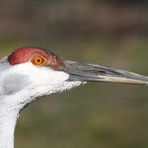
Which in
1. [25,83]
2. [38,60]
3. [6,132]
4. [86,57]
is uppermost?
[86,57]

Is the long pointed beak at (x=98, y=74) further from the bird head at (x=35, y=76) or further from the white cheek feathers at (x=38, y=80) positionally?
the white cheek feathers at (x=38, y=80)

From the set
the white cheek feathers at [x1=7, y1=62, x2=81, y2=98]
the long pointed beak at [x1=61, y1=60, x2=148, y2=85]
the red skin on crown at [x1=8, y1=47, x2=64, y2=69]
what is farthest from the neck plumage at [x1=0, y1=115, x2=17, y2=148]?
the long pointed beak at [x1=61, y1=60, x2=148, y2=85]

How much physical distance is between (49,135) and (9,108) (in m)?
10.1

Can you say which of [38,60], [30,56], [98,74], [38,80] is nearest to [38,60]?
[38,60]

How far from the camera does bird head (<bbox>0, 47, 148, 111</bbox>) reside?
382 inches

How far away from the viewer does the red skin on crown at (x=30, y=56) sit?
973 cm

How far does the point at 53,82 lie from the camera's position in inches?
388

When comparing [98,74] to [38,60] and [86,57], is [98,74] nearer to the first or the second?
[38,60]

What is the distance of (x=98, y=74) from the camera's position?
404 inches

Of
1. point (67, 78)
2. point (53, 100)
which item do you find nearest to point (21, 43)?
point (53, 100)

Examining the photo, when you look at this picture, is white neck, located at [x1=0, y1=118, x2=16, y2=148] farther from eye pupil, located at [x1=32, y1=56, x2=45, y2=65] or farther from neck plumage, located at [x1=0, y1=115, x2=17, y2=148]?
eye pupil, located at [x1=32, y1=56, x2=45, y2=65]

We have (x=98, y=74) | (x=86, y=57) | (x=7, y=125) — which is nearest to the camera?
(x=7, y=125)

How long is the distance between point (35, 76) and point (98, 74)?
2.74 ft

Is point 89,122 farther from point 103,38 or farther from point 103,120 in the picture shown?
point 103,38
